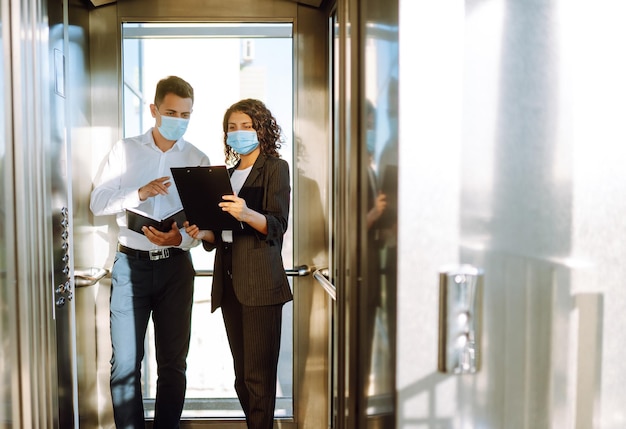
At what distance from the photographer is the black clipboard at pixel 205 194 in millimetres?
1910

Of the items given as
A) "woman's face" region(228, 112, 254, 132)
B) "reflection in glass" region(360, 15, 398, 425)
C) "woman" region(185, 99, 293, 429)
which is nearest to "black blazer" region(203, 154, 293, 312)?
"woman" region(185, 99, 293, 429)

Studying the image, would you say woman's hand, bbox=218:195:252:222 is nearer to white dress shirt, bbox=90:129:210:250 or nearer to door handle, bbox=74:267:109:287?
white dress shirt, bbox=90:129:210:250

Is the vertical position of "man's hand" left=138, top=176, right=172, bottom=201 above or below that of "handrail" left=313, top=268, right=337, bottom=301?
above

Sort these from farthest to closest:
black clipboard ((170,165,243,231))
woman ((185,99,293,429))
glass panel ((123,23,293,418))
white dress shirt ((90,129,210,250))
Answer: glass panel ((123,23,293,418)), white dress shirt ((90,129,210,250)), woman ((185,99,293,429)), black clipboard ((170,165,243,231))

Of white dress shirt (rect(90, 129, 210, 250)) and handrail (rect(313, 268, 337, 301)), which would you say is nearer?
handrail (rect(313, 268, 337, 301))

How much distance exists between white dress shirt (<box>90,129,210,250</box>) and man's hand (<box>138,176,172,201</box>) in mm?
24

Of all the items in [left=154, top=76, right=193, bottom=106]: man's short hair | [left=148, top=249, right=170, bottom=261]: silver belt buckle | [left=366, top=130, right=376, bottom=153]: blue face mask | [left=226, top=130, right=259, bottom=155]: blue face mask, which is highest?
[left=154, top=76, right=193, bottom=106]: man's short hair

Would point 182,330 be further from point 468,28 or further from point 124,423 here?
point 468,28

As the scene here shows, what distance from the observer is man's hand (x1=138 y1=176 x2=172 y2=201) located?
6.97ft

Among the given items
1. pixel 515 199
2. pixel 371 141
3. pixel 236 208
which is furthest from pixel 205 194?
pixel 515 199

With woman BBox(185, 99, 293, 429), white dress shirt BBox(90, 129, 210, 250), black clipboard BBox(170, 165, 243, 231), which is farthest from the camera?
white dress shirt BBox(90, 129, 210, 250)

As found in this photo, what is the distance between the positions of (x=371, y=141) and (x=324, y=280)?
89cm

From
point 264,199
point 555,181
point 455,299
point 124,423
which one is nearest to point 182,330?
point 124,423

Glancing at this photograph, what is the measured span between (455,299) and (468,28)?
1.85ft
